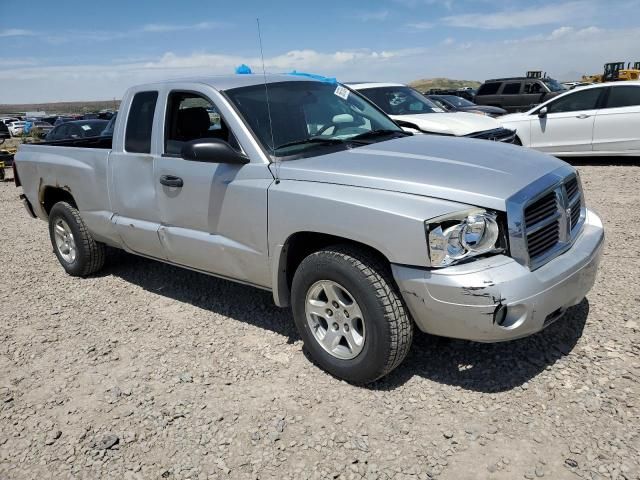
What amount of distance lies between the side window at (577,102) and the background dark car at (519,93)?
31.3ft

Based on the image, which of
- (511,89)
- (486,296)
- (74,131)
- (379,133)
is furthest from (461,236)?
(511,89)

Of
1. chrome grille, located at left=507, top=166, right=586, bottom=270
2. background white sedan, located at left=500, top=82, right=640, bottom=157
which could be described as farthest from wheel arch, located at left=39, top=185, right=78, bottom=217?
background white sedan, located at left=500, top=82, right=640, bottom=157

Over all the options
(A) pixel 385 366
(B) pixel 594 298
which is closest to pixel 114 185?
(A) pixel 385 366

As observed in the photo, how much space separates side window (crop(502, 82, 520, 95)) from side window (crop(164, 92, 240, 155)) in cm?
1840

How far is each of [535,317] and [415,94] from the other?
7274 mm

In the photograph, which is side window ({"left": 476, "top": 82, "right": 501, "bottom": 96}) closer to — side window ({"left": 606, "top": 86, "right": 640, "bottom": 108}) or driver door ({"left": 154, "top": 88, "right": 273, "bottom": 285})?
side window ({"left": 606, "top": 86, "right": 640, "bottom": 108})

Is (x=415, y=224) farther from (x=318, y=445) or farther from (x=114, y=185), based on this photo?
(x=114, y=185)

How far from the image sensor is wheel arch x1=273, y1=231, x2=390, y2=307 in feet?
11.2

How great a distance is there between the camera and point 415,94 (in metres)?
9.51

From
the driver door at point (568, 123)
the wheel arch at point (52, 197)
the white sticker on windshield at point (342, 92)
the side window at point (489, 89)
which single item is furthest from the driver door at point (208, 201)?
the side window at point (489, 89)

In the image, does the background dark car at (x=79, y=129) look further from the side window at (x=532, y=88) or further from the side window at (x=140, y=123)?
the side window at (x=532, y=88)

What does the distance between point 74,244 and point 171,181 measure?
81.3 inches

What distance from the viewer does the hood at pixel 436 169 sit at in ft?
9.49

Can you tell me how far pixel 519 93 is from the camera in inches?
792
